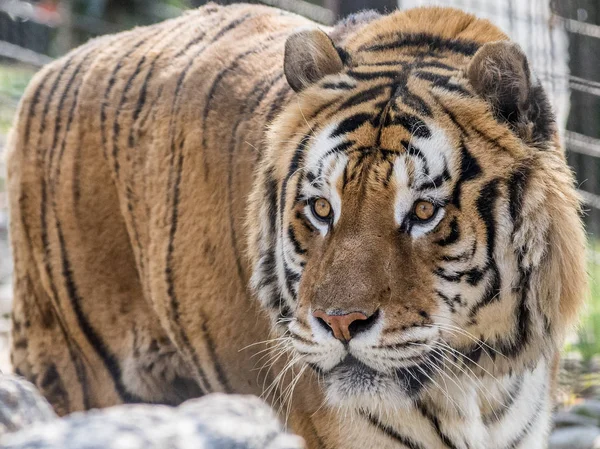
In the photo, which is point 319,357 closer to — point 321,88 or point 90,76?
point 321,88

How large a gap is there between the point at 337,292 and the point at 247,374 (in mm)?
792

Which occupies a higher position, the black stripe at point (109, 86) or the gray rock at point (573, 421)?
the black stripe at point (109, 86)

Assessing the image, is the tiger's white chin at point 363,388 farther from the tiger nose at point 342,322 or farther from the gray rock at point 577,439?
the gray rock at point 577,439

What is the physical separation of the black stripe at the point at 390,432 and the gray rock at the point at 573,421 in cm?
142

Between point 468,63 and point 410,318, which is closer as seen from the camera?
point 410,318

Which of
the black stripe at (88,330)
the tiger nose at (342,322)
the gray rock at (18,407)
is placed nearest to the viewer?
the gray rock at (18,407)

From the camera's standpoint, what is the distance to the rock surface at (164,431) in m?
1.19

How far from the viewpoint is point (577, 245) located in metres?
2.09

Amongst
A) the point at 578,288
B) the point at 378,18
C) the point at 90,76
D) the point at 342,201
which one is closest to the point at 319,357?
the point at 342,201

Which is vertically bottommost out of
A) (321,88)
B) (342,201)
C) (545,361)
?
(545,361)

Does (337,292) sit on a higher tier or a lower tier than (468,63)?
lower

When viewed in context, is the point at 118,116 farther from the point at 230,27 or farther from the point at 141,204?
the point at 230,27

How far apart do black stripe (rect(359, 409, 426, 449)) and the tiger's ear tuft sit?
0.73m

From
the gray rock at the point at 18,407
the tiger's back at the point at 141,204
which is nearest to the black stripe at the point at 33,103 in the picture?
the tiger's back at the point at 141,204
